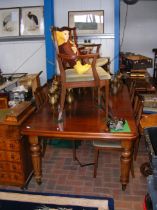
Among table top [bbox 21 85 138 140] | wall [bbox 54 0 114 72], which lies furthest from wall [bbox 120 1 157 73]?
table top [bbox 21 85 138 140]

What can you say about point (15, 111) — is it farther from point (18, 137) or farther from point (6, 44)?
point (6, 44)

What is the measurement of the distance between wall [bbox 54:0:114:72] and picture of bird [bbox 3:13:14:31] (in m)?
0.90

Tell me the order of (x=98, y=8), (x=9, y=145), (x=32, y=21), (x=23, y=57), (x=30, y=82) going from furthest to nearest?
(x=23, y=57), (x=32, y=21), (x=98, y=8), (x=30, y=82), (x=9, y=145)

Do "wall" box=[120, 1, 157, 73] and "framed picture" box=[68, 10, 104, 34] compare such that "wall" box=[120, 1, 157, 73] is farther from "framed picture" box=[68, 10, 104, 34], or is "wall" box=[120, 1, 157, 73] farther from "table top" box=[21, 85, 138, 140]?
"table top" box=[21, 85, 138, 140]

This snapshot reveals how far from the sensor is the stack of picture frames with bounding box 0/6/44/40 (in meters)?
4.68

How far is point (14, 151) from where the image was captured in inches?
94.0

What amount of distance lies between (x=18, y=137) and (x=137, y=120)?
1.27m

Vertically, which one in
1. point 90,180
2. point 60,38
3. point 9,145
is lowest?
point 90,180

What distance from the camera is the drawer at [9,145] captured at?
2365 mm

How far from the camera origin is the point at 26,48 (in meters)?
4.95

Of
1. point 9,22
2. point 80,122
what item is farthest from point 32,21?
point 80,122

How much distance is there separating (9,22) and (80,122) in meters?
3.24

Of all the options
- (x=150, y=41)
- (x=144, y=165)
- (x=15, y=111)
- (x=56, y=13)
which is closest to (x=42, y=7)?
(x=56, y=13)

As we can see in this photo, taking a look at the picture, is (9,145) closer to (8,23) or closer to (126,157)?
(126,157)
